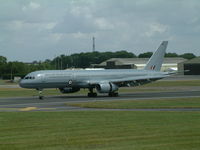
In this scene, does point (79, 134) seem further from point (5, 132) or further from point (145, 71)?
point (145, 71)

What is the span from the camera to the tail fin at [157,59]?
2416 inches

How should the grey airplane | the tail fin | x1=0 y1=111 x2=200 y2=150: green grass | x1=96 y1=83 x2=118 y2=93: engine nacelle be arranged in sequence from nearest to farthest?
x1=0 y1=111 x2=200 y2=150: green grass → the grey airplane → x1=96 y1=83 x2=118 y2=93: engine nacelle → the tail fin

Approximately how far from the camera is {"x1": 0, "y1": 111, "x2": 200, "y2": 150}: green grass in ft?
54.2

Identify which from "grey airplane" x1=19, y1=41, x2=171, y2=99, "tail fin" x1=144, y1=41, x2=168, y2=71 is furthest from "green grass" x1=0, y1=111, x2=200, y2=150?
"tail fin" x1=144, y1=41, x2=168, y2=71

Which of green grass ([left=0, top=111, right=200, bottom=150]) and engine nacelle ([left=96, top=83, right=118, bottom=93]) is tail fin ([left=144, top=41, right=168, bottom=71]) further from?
green grass ([left=0, top=111, right=200, bottom=150])

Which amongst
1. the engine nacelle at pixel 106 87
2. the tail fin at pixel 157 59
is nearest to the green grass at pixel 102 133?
the engine nacelle at pixel 106 87

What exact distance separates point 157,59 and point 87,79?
11.9 m

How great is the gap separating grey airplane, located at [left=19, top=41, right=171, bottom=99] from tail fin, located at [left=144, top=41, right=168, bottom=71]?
2.05 m

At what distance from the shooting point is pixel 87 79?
54.2 m

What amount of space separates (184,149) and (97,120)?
925 centimetres

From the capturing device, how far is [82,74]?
176 feet

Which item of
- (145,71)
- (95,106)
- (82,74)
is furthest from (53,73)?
(95,106)

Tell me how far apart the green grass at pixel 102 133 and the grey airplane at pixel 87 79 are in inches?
1009

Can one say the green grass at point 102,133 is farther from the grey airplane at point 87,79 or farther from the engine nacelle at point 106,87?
the engine nacelle at point 106,87
